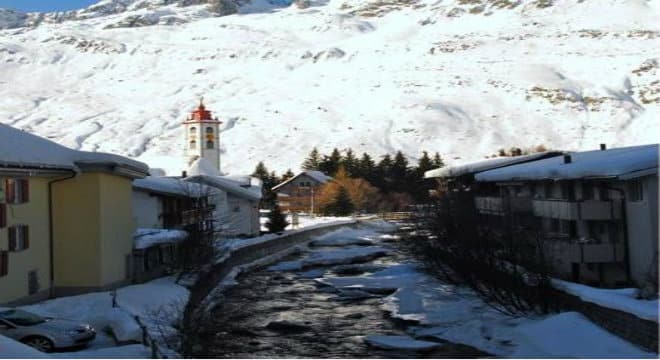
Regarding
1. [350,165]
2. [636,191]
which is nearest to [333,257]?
[636,191]

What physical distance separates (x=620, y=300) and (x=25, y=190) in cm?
1842

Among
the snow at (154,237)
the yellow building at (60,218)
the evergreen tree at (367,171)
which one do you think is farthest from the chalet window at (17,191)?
the evergreen tree at (367,171)

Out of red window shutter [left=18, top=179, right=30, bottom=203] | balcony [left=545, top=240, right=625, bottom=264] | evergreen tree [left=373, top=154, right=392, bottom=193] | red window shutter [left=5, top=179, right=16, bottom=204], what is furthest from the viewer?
evergreen tree [left=373, top=154, right=392, bottom=193]

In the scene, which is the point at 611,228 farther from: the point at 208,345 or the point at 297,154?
the point at 297,154

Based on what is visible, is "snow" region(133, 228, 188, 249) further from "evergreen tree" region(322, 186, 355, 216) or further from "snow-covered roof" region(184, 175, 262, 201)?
"evergreen tree" region(322, 186, 355, 216)

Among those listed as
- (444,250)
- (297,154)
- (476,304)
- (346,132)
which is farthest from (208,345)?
(346,132)

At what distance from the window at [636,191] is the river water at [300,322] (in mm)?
9189

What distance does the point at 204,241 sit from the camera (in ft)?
122

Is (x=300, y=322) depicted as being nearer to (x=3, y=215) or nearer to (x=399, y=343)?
(x=399, y=343)

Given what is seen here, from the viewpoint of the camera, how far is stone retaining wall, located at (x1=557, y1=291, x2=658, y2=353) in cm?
1905

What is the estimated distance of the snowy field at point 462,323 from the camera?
2145 centimetres

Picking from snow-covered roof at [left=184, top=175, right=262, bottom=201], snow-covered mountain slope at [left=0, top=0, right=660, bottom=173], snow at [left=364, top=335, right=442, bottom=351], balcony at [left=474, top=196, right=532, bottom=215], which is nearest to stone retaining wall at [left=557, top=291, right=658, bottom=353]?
snow at [left=364, top=335, right=442, bottom=351]

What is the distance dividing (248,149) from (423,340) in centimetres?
11757

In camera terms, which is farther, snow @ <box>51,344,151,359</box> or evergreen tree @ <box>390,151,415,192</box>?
evergreen tree @ <box>390,151,415,192</box>
